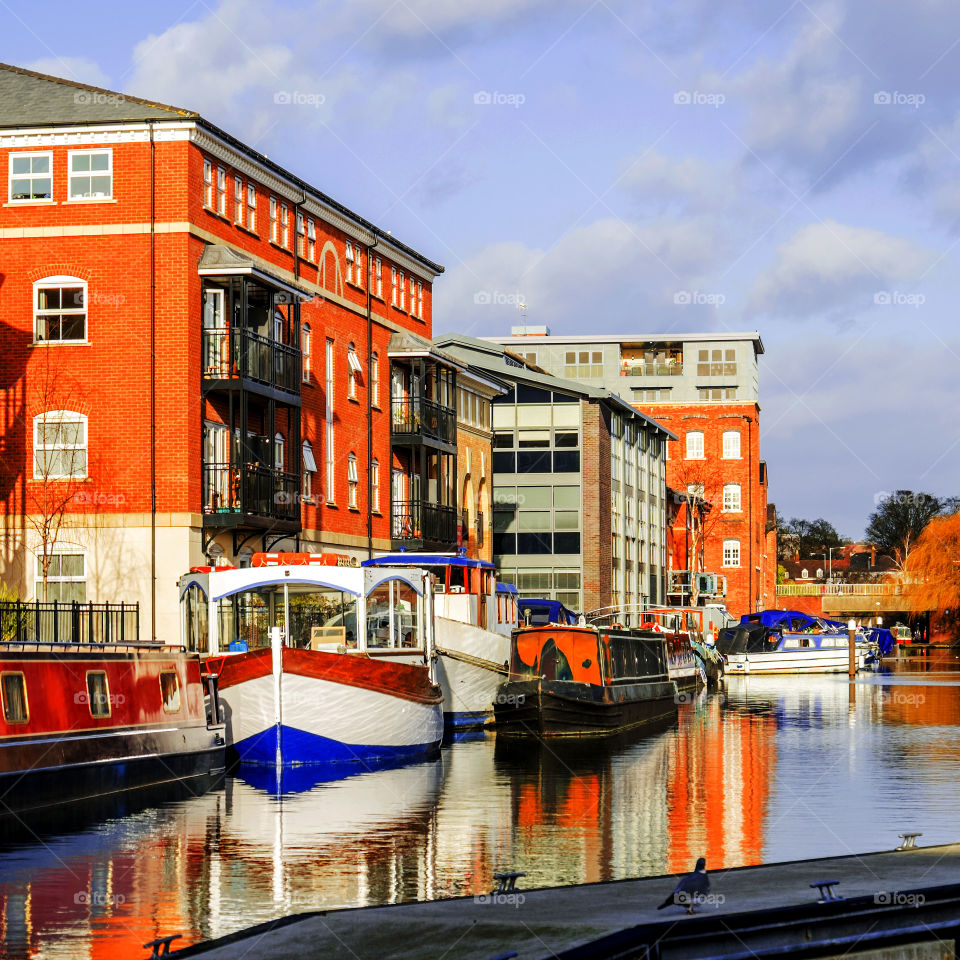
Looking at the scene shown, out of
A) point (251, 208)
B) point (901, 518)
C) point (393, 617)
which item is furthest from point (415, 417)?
point (901, 518)

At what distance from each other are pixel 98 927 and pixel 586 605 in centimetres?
6168

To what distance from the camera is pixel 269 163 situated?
4353cm

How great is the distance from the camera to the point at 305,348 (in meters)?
46.8

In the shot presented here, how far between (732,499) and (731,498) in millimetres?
175

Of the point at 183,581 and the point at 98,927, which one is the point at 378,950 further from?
the point at 183,581

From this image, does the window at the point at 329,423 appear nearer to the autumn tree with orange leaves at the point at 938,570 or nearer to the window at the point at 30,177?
the window at the point at 30,177

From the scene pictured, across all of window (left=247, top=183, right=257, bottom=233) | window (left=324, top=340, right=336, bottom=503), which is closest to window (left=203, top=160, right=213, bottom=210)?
window (left=247, top=183, right=257, bottom=233)

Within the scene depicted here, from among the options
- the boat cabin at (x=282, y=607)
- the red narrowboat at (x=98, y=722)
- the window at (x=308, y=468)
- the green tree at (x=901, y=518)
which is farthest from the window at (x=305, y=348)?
the green tree at (x=901, y=518)

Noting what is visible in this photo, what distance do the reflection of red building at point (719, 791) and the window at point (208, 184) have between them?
17.5 metres

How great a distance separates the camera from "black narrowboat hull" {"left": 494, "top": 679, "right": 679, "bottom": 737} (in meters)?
38.9

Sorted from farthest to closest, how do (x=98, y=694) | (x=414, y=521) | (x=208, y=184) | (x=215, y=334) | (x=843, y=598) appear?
(x=843, y=598) → (x=414, y=521) → (x=208, y=184) → (x=215, y=334) → (x=98, y=694)

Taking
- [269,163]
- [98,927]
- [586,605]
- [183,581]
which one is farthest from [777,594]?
[98,927]

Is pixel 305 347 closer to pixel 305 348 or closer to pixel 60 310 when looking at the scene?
pixel 305 348

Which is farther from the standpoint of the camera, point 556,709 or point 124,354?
point 556,709
